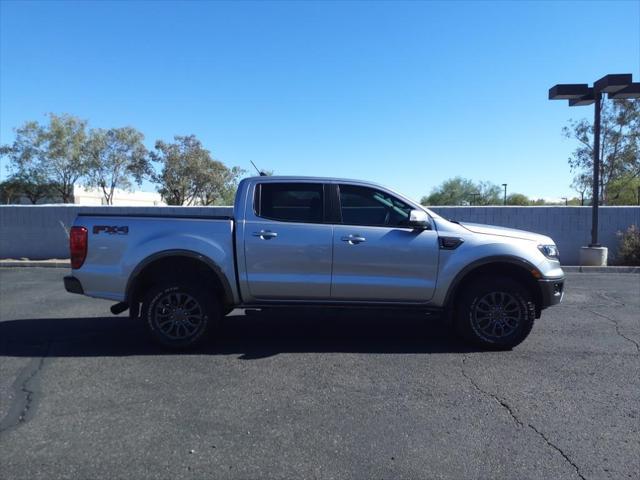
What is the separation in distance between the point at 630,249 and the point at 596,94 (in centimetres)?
455

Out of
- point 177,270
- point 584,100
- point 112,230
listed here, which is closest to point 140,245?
point 112,230

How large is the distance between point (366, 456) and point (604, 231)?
1444 cm

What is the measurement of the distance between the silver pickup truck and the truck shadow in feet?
1.09

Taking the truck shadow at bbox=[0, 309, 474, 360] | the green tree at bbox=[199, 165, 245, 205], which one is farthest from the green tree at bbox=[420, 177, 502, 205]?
the truck shadow at bbox=[0, 309, 474, 360]

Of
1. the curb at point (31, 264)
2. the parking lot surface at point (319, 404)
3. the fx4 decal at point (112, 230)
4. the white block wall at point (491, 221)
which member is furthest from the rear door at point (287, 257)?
the curb at point (31, 264)

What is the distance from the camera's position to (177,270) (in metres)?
5.82

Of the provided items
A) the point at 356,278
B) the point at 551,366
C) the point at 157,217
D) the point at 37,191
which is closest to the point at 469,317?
the point at 551,366

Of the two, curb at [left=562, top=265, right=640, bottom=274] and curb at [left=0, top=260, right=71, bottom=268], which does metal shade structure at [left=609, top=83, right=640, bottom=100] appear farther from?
curb at [left=0, top=260, right=71, bottom=268]

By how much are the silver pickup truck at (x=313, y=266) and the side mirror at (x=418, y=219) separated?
0.02m

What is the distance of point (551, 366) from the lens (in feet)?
17.2

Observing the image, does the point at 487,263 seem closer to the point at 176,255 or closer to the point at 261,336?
the point at 261,336

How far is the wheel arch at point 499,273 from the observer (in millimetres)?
5617

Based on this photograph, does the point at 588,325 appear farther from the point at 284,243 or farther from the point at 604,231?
the point at 604,231

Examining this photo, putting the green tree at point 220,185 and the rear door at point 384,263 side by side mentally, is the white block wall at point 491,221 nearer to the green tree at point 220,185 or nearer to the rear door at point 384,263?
the rear door at point 384,263
